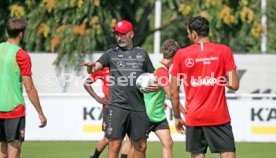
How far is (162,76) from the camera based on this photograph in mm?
11680

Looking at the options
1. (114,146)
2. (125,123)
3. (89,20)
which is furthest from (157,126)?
(89,20)

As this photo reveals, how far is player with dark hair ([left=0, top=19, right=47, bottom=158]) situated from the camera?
31.1ft

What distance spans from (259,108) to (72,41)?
7.65m

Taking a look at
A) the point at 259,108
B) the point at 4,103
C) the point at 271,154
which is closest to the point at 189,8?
the point at 259,108

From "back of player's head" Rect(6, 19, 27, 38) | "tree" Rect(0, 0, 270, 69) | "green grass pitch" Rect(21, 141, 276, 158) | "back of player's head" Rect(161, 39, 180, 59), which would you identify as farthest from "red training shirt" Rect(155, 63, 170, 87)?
"tree" Rect(0, 0, 270, 69)

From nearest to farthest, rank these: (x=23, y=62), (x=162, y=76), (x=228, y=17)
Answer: (x=23, y=62)
(x=162, y=76)
(x=228, y=17)

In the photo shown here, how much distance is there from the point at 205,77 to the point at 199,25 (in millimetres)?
599

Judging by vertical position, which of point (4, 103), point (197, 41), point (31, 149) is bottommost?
point (31, 149)

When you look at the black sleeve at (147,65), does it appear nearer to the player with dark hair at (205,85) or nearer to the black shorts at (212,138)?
the player with dark hair at (205,85)

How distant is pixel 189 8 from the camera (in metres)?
25.6

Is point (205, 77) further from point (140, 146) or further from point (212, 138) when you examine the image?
point (140, 146)

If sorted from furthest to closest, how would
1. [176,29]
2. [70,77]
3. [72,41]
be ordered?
1. [176,29]
2. [72,41]
3. [70,77]

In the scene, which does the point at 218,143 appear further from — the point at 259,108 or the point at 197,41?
the point at 259,108

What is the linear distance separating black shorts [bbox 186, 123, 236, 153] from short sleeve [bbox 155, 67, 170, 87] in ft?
7.55
